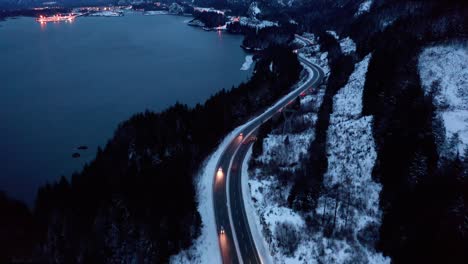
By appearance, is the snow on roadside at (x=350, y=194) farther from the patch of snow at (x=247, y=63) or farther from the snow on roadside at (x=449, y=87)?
the patch of snow at (x=247, y=63)

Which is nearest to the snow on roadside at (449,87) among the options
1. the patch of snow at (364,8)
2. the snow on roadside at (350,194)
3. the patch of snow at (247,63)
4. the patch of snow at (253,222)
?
the snow on roadside at (350,194)

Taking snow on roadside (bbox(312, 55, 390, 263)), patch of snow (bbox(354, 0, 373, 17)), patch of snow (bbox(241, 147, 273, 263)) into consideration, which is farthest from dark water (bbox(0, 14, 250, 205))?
patch of snow (bbox(354, 0, 373, 17))

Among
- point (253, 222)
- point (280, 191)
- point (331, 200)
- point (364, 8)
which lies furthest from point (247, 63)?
point (253, 222)

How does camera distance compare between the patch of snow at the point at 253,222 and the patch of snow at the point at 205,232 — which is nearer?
the patch of snow at the point at 253,222

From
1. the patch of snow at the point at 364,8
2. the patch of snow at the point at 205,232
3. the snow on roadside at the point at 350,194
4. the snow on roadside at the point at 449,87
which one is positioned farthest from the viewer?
the patch of snow at the point at 364,8

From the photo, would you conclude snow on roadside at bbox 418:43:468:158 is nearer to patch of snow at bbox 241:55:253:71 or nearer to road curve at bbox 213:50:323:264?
road curve at bbox 213:50:323:264

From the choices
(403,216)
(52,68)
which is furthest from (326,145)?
(52,68)

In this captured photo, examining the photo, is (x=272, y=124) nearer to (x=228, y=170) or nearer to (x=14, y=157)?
(x=228, y=170)
